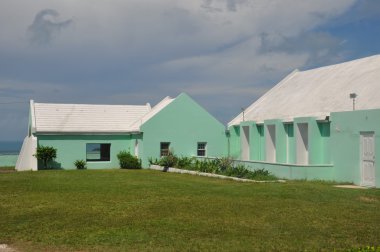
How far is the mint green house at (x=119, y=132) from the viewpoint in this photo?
34.0m

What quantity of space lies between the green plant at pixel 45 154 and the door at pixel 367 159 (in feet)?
63.9

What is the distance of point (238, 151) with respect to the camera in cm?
3353

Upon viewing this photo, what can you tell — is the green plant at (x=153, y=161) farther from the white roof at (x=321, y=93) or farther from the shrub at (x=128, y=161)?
the white roof at (x=321, y=93)

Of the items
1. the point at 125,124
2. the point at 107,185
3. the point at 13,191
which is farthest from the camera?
the point at 125,124

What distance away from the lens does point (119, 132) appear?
116 ft

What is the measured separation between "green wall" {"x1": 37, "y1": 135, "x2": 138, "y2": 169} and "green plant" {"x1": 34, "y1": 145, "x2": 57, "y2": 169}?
584mm

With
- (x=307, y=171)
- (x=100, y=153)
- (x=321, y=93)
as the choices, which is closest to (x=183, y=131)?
(x=100, y=153)

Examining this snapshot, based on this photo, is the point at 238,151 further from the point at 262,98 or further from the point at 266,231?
the point at 266,231

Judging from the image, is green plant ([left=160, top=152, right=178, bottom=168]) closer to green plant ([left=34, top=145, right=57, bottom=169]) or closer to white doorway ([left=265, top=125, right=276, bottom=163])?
white doorway ([left=265, top=125, right=276, bottom=163])

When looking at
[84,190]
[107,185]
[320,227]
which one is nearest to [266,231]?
[320,227]

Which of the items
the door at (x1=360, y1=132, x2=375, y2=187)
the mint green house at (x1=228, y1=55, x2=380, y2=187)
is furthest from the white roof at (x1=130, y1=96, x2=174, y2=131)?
the door at (x1=360, y1=132, x2=375, y2=187)

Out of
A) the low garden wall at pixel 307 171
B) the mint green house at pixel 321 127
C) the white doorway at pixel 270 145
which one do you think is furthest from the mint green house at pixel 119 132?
the low garden wall at pixel 307 171

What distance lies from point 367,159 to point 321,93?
6.87 meters

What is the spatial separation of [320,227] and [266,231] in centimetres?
136
